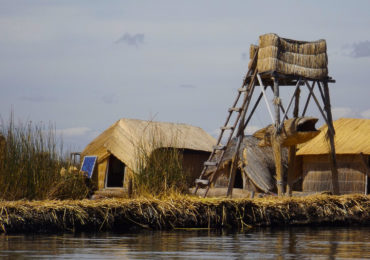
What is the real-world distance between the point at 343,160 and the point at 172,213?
10785mm

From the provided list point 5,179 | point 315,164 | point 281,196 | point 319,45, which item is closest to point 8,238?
point 5,179

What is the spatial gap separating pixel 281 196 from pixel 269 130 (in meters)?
1.56

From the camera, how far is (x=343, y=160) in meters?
22.3

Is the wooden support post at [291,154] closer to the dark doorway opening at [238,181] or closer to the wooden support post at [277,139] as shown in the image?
the wooden support post at [277,139]

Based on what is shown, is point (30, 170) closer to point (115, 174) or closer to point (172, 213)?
point (172, 213)

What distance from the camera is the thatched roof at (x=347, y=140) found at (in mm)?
21797

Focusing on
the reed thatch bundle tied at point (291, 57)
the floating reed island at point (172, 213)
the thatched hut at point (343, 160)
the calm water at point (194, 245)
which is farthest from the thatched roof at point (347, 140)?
the calm water at point (194, 245)

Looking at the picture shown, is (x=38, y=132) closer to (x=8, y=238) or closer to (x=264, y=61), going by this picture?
(x=8, y=238)

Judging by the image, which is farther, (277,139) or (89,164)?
(89,164)

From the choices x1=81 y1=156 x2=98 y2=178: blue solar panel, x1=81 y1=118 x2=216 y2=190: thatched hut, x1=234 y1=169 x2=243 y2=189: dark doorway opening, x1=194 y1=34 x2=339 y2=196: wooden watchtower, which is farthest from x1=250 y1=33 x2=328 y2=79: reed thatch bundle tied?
x1=81 y1=156 x2=98 y2=178: blue solar panel

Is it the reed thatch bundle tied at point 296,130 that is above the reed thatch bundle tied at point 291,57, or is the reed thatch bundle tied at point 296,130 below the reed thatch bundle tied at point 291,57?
Answer: below

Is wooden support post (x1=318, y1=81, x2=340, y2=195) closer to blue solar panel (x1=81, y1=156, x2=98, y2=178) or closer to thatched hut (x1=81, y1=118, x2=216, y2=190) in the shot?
thatched hut (x1=81, y1=118, x2=216, y2=190)

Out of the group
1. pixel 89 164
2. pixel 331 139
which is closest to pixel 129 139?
pixel 89 164

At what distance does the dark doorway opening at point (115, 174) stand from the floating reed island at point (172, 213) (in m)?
12.5
